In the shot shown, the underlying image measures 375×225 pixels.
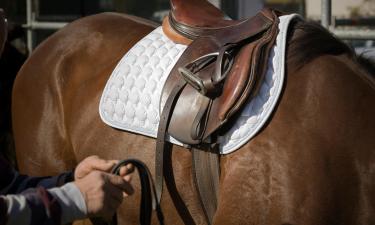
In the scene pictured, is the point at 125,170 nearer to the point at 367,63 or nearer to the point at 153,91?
the point at 153,91

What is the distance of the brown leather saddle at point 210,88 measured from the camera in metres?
2.04

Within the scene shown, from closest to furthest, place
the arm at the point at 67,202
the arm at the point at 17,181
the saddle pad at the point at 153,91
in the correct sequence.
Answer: the arm at the point at 67,202 → the arm at the point at 17,181 → the saddle pad at the point at 153,91

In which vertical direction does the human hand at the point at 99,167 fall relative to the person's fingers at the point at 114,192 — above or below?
below

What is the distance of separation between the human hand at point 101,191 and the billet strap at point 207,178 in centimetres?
63

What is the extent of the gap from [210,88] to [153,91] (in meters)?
0.37

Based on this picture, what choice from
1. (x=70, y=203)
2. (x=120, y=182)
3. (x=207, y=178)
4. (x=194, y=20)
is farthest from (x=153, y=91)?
(x=70, y=203)

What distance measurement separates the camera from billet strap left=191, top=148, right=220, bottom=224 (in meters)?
2.09

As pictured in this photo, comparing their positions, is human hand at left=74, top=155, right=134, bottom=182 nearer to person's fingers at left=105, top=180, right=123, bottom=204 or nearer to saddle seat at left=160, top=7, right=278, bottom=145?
person's fingers at left=105, top=180, right=123, bottom=204

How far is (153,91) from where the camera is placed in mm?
2377

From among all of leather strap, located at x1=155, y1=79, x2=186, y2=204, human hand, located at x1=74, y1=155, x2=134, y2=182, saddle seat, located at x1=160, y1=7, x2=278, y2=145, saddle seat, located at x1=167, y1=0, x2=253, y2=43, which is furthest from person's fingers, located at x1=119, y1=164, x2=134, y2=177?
saddle seat, located at x1=167, y1=0, x2=253, y2=43

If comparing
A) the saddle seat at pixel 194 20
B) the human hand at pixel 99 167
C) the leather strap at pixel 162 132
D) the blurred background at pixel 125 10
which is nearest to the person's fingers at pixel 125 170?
the human hand at pixel 99 167

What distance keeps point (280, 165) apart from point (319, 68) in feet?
1.12

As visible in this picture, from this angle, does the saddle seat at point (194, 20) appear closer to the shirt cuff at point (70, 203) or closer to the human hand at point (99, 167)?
the human hand at point (99, 167)

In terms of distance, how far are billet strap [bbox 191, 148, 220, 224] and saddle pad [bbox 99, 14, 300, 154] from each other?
0.21ft
